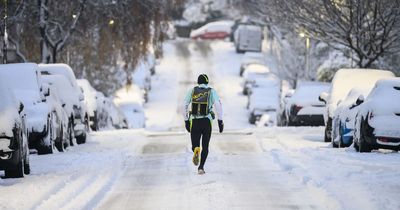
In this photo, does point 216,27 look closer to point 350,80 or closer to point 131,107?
point 131,107

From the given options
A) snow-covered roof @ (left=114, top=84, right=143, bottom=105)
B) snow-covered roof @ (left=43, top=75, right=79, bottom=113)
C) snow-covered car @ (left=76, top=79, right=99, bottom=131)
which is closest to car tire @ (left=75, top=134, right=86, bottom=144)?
snow-covered roof @ (left=43, top=75, right=79, bottom=113)

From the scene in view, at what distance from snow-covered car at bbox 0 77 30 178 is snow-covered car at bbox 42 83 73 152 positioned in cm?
431

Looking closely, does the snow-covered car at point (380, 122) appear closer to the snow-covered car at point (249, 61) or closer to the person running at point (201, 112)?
the person running at point (201, 112)

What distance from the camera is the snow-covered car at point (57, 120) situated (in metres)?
18.8

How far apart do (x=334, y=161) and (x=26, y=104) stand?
6.27 metres

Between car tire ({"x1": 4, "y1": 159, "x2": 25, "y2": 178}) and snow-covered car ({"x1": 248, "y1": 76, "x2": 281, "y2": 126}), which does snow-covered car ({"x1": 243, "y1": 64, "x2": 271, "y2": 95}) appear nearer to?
snow-covered car ({"x1": 248, "y1": 76, "x2": 281, "y2": 126})

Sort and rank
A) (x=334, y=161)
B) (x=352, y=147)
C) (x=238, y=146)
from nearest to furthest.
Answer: (x=334, y=161), (x=352, y=147), (x=238, y=146)

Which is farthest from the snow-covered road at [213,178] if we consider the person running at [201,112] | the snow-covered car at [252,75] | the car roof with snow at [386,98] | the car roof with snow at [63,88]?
the snow-covered car at [252,75]

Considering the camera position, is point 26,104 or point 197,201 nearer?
point 197,201

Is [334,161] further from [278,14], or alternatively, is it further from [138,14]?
[278,14]

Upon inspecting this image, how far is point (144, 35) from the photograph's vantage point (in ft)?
101

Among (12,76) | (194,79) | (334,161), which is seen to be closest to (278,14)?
(12,76)

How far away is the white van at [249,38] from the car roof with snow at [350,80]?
203 ft

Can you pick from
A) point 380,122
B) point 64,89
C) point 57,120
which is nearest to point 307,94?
point 64,89
